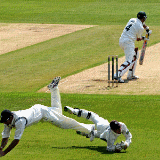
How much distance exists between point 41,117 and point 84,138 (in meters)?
1.71

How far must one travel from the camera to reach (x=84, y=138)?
11.1 m

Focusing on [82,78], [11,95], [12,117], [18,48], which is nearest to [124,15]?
[18,48]

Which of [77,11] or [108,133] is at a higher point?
[108,133]

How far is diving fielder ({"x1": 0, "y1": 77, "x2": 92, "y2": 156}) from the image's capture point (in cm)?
877

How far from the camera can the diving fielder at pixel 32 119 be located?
8.77 meters

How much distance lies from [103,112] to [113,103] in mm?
1159

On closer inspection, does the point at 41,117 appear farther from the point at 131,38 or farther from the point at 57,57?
the point at 57,57

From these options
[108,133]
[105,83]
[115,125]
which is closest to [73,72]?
[105,83]

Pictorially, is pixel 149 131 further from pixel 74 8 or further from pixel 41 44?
pixel 74 8

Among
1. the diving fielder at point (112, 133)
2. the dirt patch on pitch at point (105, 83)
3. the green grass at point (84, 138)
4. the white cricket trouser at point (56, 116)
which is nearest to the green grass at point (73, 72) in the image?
the green grass at point (84, 138)

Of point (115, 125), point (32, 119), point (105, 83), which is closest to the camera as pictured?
point (115, 125)

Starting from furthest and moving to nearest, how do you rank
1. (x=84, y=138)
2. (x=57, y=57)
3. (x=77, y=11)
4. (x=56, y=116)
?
(x=77, y=11) → (x=57, y=57) → (x=84, y=138) → (x=56, y=116)

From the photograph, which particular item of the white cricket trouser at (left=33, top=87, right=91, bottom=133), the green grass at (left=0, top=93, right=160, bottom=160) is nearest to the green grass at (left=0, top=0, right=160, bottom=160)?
the green grass at (left=0, top=93, right=160, bottom=160)

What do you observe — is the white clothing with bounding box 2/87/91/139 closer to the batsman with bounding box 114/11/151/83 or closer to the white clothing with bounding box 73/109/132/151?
the white clothing with bounding box 73/109/132/151
